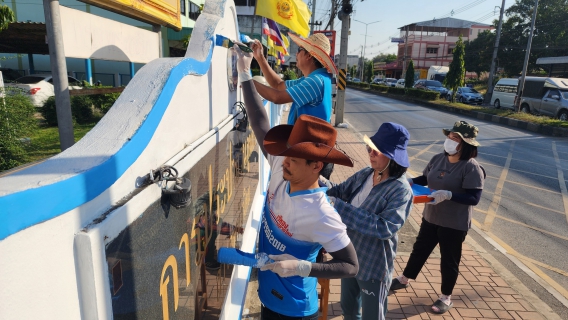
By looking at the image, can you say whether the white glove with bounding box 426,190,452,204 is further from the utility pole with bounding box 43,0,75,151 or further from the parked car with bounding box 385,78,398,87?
the parked car with bounding box 385,78,398,87

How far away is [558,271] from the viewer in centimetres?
451

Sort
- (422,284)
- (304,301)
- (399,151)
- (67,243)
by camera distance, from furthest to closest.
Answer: (422,284) → (399,151) → (304,301) → (67,243)

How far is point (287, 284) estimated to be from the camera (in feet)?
6.23

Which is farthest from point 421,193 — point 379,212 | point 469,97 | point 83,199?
point 469,97

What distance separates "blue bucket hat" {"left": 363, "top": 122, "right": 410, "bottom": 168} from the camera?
238cm

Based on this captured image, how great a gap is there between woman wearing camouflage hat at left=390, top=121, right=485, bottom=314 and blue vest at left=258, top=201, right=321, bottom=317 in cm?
165

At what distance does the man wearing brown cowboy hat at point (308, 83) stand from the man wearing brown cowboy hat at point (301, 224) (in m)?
0.62

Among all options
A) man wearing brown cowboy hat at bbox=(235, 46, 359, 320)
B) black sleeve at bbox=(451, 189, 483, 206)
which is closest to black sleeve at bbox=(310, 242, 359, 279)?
man wearing brown cowboy hat at bbox=(235, 46, 359, 320)

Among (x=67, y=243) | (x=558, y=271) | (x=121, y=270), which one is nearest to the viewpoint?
(x=67, y=243)

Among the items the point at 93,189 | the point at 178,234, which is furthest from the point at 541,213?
the point at 93,189

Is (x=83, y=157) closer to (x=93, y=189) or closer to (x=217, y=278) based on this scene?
(x=93, y=189)

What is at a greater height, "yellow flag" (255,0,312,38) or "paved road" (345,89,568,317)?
"yellow flag" (255,0,312,38)

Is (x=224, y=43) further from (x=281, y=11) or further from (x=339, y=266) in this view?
(x=281, y=11)

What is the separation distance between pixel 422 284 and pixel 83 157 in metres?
3.77
